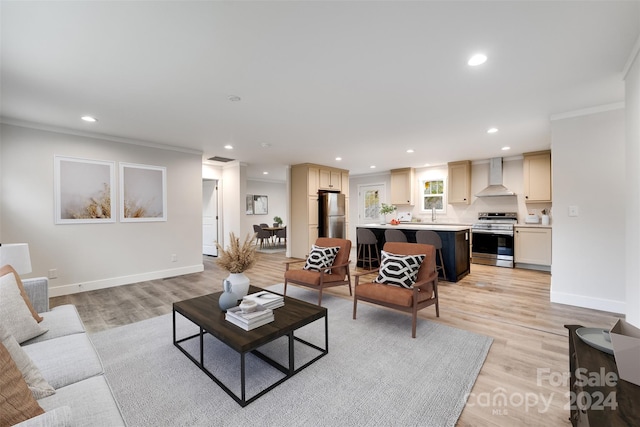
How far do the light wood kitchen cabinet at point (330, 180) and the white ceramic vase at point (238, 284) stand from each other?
4881mm

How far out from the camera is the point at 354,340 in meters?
2.54

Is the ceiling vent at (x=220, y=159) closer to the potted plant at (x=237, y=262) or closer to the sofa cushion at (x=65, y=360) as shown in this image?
the potted plant at (x=237, y=262)

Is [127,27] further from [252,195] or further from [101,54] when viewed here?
[252,195]

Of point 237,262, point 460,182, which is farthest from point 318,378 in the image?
point 460,182

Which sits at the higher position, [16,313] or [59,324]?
[16,313]

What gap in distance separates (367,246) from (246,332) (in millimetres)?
4183

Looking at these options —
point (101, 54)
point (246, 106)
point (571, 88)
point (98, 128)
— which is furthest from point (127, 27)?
point (571, 88)

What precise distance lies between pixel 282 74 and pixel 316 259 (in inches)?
90.4

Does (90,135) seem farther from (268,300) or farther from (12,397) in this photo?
(12,397)

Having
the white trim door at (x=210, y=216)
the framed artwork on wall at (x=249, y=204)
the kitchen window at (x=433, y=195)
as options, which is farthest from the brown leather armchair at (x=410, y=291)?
the framed artwork on wall at (x=249, y=204)

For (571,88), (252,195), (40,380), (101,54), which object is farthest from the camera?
(252,195)

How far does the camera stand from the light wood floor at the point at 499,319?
1718mm

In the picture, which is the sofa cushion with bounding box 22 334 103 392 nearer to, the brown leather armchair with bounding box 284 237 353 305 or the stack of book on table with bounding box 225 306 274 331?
the stack of book on table with bounding box 225 306 274 331

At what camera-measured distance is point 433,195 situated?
7.47 m
